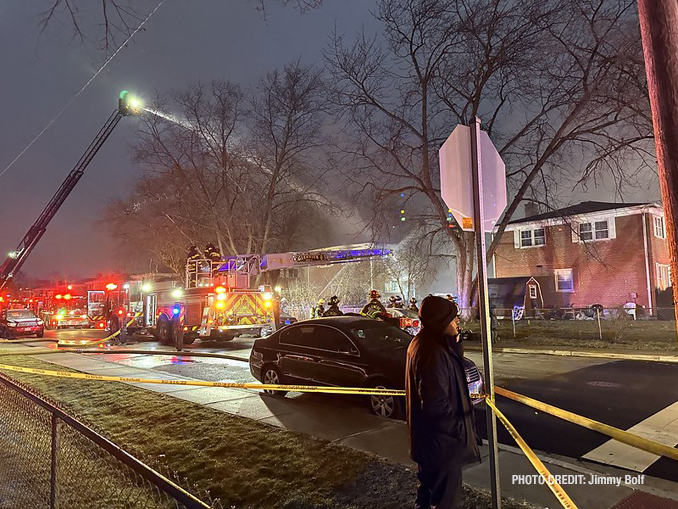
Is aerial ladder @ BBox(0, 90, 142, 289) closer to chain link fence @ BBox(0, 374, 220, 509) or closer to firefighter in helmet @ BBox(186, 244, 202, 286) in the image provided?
firefighter in helmet @ BBox(186, 244, 202, 286)

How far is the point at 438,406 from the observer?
298cm

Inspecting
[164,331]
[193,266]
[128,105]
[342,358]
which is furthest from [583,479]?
[128,105]

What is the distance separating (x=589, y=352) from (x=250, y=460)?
37.9 feet

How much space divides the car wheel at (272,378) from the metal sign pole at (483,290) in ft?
18.0

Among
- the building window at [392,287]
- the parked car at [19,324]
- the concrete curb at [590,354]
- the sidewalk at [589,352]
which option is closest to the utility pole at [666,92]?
the sidewalk at [589,352]

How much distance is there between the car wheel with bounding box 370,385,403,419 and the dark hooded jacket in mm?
3809

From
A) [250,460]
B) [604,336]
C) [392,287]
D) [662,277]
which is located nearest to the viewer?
Answer: [250,460]

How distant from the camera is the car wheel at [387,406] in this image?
6844 mm

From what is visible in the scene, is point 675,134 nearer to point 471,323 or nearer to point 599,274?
point 471,323

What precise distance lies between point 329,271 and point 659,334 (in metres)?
30.4

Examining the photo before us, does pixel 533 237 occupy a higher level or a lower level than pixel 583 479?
higher

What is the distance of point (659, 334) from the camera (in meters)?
17.3

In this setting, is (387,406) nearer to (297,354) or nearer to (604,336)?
(297,354)

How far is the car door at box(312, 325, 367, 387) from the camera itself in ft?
23.9
